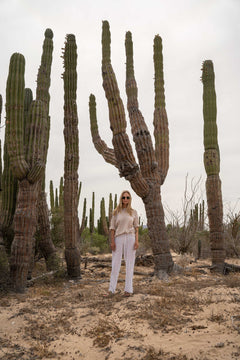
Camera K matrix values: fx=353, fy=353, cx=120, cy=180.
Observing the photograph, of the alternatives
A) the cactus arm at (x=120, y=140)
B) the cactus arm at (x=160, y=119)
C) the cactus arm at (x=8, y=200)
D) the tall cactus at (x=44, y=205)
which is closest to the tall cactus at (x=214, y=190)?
the cactus arm at (x=160, y=119)

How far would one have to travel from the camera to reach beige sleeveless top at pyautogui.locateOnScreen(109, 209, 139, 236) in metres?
6.61

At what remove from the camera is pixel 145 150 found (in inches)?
369

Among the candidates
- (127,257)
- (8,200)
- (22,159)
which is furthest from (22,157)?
(127,257)

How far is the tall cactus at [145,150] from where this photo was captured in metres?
8.73

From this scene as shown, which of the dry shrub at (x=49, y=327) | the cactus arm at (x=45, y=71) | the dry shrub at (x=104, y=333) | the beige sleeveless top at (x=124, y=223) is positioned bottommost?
the dry shrub at (x=49, y=327)

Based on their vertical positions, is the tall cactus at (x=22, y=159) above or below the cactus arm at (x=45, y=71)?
below

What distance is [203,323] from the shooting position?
193 inches

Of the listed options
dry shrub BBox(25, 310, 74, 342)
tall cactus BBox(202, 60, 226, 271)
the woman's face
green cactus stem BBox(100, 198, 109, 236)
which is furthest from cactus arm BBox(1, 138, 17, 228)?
green cactus stem BBox(100, 198, 109, 236)

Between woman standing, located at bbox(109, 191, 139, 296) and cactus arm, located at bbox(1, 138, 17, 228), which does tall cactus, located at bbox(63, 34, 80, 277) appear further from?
woman standing, located at bbox(109, 191, 139, 296)

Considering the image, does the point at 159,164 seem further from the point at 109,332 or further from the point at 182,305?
the point at 109,332

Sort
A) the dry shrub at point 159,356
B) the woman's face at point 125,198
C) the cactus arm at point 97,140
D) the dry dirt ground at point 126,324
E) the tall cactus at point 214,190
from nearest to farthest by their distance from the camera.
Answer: the dry shrub at point 159,356 → the dry dirt ground at point 126,324 → the woman's face at point 125,198 → the tall cactus at point 214,190 → the cactus arm at point 97,140

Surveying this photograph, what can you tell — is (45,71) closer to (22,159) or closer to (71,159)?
(71,159)

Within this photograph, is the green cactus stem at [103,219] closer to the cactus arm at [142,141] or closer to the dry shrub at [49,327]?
the cactus arm at [142,141]

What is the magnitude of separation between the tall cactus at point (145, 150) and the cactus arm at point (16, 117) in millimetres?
2157
